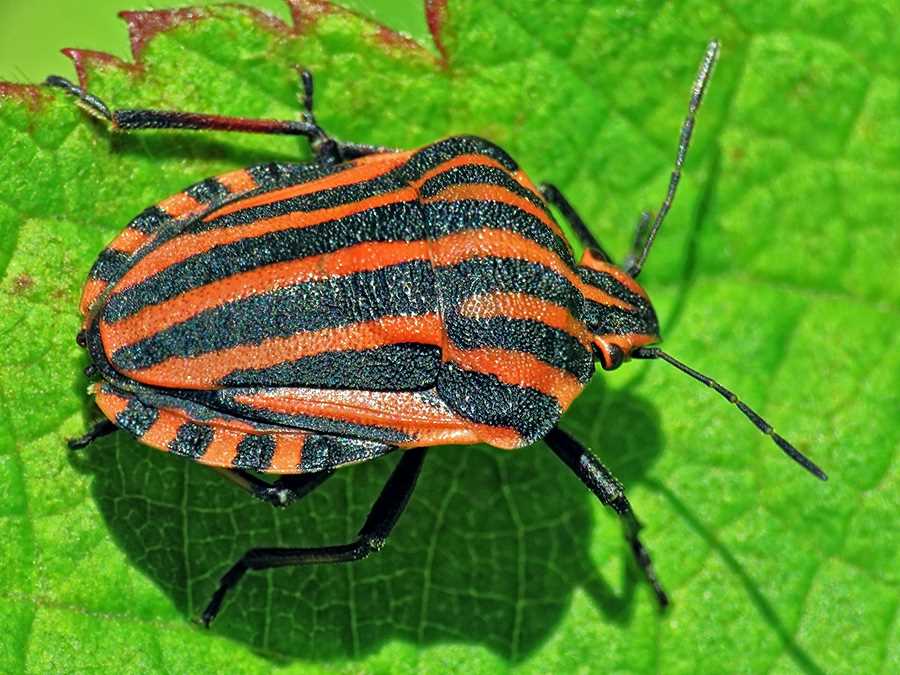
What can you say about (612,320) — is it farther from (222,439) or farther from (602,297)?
(222,439)

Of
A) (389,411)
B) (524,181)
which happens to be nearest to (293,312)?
(389,411)

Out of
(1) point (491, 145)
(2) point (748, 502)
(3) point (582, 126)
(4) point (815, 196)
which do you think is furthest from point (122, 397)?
(4) point (815, 196)

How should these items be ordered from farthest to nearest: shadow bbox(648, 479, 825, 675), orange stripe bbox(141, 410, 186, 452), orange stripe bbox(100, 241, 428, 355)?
shadow bbox(648, 479, 825, 675), orange stripe bbox(141, 410, 186, 452), orange stripe bbox(100, 241, 428, 355)

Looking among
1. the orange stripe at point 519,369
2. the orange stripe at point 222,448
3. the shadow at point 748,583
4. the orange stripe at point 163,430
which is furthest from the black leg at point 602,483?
the orange stripe at point 163,430

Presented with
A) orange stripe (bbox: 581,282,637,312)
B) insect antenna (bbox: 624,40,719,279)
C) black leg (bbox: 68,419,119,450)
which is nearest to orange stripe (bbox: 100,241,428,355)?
black leg (bbox: 68,419,119,450)

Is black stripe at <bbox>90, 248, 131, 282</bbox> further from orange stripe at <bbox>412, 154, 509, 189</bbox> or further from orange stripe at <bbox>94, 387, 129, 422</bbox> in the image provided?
orange stripe at <bbox>412, 154, 509, 189</bbox>

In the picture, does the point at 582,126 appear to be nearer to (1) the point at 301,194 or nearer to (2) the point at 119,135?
(1) the point at 301,194
